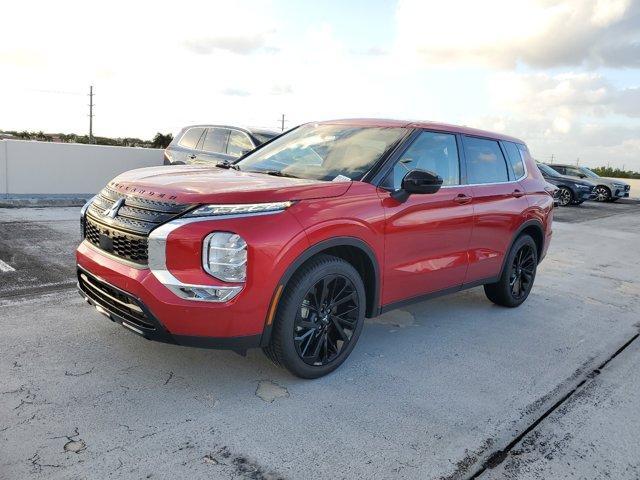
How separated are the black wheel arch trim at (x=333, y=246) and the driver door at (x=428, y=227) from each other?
0.33 ft

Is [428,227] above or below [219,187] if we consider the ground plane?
below

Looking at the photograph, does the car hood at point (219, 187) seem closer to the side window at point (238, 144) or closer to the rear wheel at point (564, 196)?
the side window at point (238, 144)

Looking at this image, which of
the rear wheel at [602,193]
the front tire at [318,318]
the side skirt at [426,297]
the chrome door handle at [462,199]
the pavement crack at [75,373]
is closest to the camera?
the front tire at [318,318]

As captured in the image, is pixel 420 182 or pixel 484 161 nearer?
pixel 420 182

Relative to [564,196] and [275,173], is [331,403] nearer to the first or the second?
[275,173]

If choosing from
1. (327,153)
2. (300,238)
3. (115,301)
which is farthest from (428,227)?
(115,301)

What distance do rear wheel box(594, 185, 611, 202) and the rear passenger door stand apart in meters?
22.1

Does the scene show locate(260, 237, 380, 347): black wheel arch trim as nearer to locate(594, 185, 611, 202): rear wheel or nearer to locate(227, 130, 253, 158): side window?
locate(227, 130, 253, 158): side window

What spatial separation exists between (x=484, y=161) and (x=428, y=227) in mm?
1230

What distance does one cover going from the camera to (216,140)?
10.4m

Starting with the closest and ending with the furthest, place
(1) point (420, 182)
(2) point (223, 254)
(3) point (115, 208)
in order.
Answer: (2) point (223, 254) < (3) point (115, 208) < (1) point (420, 182)

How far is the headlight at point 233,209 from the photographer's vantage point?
121 inches

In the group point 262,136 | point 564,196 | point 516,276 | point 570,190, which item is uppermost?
point 262,136

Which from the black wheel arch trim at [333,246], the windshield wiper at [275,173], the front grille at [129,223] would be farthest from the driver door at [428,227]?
the front grille at [129,223]
